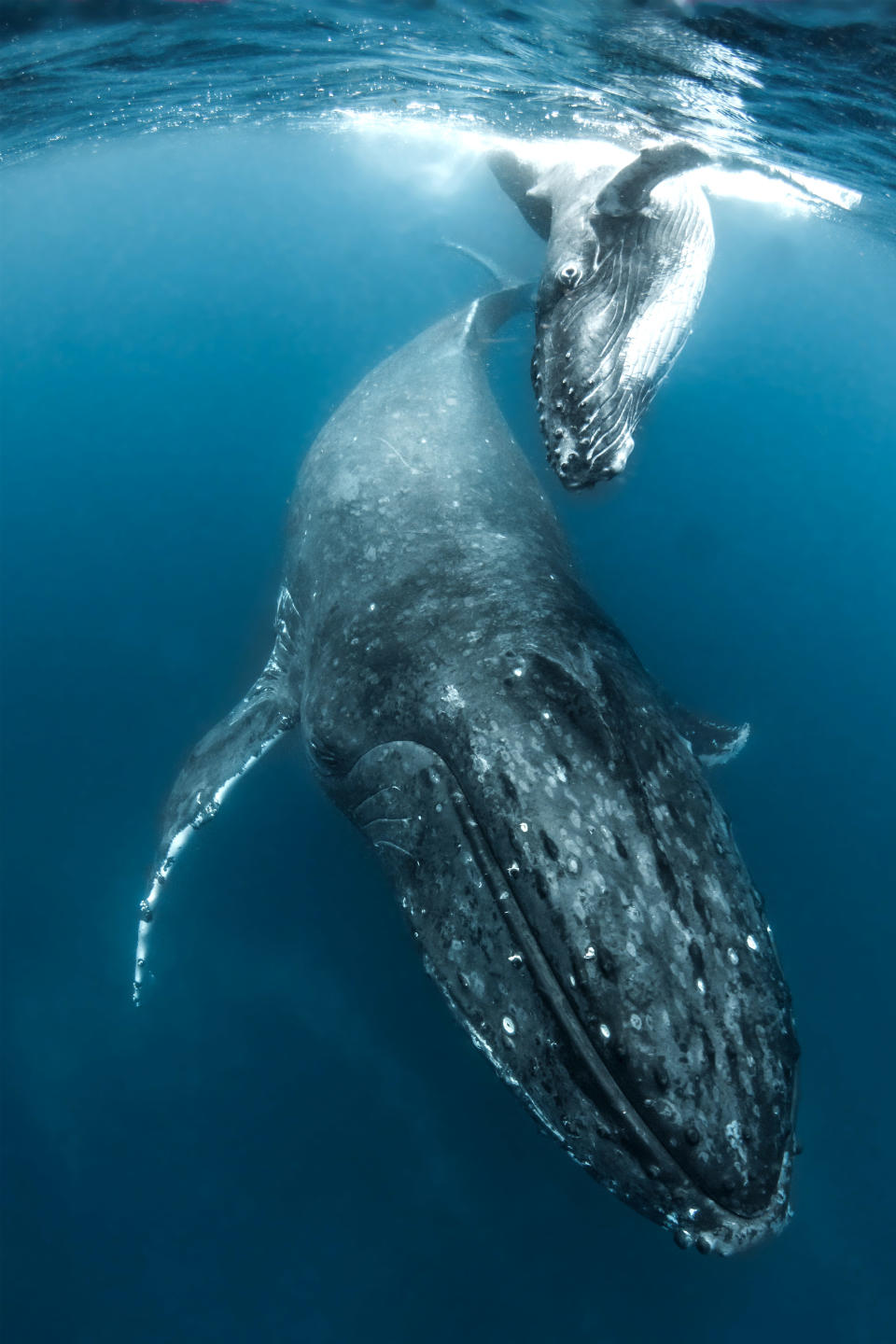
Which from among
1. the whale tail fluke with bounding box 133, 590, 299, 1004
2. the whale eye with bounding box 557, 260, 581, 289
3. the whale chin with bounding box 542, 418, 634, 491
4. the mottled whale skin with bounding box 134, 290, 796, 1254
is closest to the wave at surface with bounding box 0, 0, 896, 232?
the whale eye with bounding box 557, 260, 581, 289

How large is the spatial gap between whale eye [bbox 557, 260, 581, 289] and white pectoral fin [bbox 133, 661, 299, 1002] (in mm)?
4952

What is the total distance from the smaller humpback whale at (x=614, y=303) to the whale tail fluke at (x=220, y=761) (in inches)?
149

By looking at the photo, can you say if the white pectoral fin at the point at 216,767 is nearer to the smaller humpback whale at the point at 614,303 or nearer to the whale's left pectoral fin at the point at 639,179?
the smaller humpback whale at the point at 614,303

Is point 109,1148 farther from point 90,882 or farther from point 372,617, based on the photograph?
point 372,617

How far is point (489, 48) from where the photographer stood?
1495 cm

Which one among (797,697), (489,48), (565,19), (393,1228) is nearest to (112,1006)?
(393,1228)

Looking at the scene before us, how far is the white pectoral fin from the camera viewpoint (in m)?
7.28

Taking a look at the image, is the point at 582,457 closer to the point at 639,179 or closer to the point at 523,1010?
the point at 639,179

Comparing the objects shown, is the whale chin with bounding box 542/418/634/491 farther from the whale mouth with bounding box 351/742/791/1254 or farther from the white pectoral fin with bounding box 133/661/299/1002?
the white pectoral fin with bounding box 133/661/299/1002

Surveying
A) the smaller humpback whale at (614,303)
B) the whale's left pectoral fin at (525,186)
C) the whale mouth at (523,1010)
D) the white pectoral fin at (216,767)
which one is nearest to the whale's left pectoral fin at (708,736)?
the smaller humpback whale at (614,303)

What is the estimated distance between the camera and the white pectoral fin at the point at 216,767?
23.9 ft

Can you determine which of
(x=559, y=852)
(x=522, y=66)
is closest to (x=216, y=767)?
(x=559, y=852)

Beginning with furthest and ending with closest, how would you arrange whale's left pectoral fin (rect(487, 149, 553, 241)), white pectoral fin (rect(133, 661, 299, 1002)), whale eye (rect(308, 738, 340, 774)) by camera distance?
whale's left pectoral fin (rect(487, 149, 553, 241)), white pectoral fin (rect(133, 661, 299, 1002)), whale eye (rect(308, 738, 340, 774))

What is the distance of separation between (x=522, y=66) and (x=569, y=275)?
12143 mm
